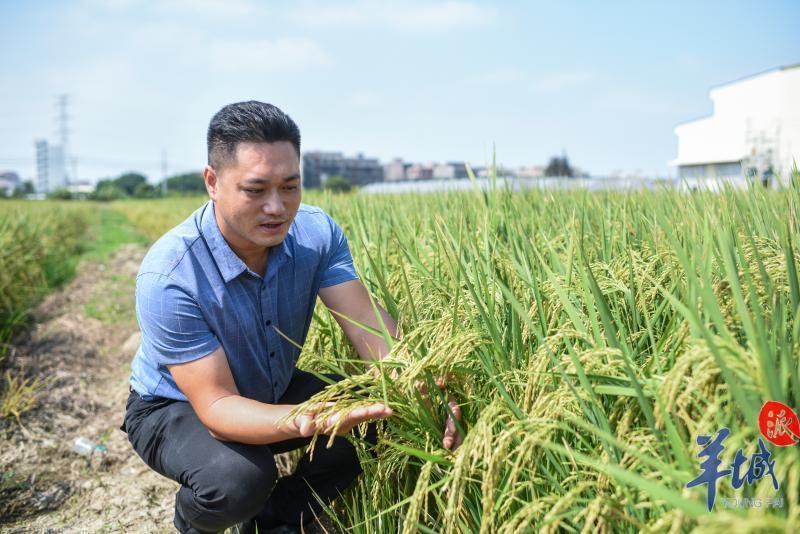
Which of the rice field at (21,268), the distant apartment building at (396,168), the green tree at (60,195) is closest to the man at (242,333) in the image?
the rice field at (21,268)

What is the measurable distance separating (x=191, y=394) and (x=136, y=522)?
3.15 feet

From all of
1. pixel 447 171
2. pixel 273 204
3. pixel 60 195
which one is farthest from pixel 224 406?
pixel 60 195

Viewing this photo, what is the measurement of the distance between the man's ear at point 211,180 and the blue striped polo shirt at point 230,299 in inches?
4.5

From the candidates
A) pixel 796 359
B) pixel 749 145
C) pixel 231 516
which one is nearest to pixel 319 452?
pixel 231 516

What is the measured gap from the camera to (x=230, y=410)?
5.69 ft

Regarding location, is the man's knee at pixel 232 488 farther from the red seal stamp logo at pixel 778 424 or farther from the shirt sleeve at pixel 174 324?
the red seal stamp logo at pixel 778 424

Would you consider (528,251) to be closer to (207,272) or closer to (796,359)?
(796,359)

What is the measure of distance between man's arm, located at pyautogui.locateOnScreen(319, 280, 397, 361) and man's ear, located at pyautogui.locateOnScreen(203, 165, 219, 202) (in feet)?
1.72

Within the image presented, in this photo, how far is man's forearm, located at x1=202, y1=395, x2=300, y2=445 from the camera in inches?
64.6

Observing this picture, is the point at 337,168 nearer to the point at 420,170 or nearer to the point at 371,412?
the point at 420,170

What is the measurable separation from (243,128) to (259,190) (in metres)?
0.18

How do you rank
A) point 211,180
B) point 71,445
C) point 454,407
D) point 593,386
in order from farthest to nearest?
1. point 71,445
2. point 211,180
3. point 454,407
4. point 593,386

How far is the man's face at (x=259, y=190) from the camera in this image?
5.82ft

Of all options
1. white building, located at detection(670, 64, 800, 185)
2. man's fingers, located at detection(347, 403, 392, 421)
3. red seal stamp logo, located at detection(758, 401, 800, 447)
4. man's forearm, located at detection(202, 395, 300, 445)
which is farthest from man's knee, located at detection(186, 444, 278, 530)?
white building, located at detection(670, 64, 800, 185)
